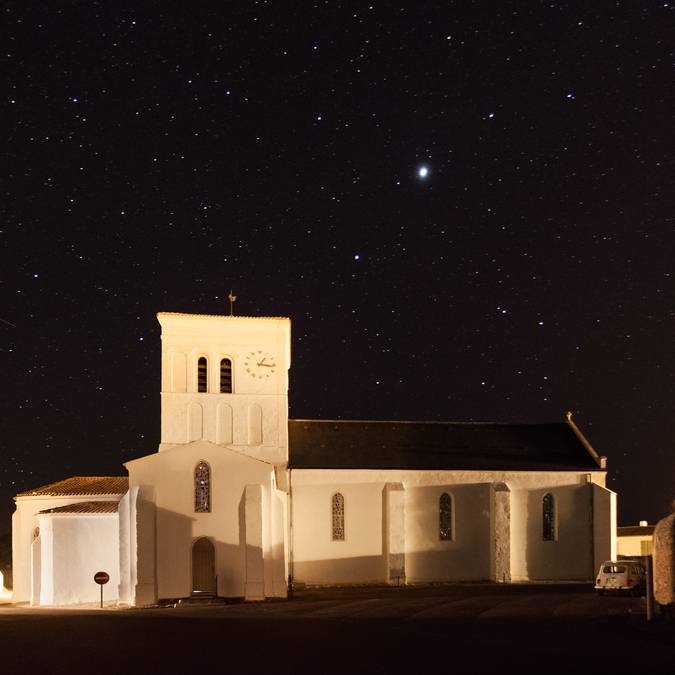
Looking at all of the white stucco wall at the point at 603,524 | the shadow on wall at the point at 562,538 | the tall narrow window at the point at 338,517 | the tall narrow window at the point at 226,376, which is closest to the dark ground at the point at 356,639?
the tall narrow window at the point at 338,517

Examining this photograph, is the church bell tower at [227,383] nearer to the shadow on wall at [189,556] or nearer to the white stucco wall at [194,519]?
the white stucco wall at [194,519]

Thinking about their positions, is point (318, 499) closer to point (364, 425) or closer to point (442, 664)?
point (364, 425)

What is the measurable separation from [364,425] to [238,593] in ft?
42.9

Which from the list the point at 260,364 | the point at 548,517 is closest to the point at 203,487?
the point at 260,364

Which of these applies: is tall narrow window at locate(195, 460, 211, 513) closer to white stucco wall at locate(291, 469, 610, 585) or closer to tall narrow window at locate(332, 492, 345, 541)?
white stucco wall at locate(291, 469, 610, 585)

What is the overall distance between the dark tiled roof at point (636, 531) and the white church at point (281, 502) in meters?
26.5

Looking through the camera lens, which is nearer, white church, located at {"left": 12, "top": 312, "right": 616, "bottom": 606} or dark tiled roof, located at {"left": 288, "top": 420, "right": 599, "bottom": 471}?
white church, located at {"left": 12, "top": 312, "right": 616, "bottom": 606}

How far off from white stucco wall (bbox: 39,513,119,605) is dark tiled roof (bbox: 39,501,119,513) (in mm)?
223

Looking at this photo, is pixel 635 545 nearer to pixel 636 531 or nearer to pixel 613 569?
pixel 636 531

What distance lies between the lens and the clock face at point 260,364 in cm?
4359

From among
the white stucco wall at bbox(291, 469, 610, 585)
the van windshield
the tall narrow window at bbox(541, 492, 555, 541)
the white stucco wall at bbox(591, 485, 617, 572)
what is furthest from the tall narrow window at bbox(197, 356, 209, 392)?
the white stucco wall at bbox(591, 485, 617, 572)

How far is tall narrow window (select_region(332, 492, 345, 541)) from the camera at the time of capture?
43125 mm

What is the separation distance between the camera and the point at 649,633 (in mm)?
21234

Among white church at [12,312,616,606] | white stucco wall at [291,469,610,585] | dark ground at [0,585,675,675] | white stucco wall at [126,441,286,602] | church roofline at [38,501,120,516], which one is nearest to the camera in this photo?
dark ground at [0,585,675,675]
